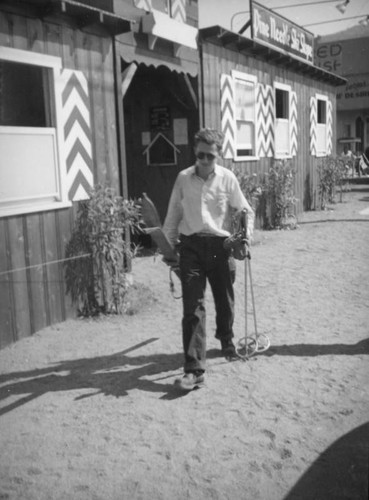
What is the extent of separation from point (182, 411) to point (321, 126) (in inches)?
552

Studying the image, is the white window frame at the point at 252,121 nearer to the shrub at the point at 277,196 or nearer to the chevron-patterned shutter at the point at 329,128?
the shrub at the point at 277,196

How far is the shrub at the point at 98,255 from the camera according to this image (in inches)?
238

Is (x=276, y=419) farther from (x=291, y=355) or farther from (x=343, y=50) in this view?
(x=343, y=50)

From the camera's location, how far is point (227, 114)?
34.2ft

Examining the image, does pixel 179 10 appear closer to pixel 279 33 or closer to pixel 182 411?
pixel 279 33

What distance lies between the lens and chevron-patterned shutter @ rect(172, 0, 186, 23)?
9312mm

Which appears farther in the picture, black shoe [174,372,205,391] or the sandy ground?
black shoe [174,372,205,391]

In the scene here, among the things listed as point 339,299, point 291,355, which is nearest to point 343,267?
point 339,299

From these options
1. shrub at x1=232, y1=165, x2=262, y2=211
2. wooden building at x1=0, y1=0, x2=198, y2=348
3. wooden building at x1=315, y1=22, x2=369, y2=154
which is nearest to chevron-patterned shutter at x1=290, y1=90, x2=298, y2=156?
shrub at x1=232, y1=165, x2=262, y2=211

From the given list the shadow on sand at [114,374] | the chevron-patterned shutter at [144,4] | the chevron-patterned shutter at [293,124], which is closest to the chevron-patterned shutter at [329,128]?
the chevron-patterned shutter at [293,124]

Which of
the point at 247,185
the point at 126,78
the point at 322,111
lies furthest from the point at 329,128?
the point at 126,78

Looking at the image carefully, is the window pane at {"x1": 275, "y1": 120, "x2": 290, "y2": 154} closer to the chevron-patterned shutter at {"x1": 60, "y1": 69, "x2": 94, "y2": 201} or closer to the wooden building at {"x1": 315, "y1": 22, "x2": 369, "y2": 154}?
the chevron-patterned shutter at {"x1": 60, "y1": 69, "x2": 94, "y2": 201}

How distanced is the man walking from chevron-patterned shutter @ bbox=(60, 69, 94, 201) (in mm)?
2047

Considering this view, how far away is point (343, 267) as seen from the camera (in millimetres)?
8180
